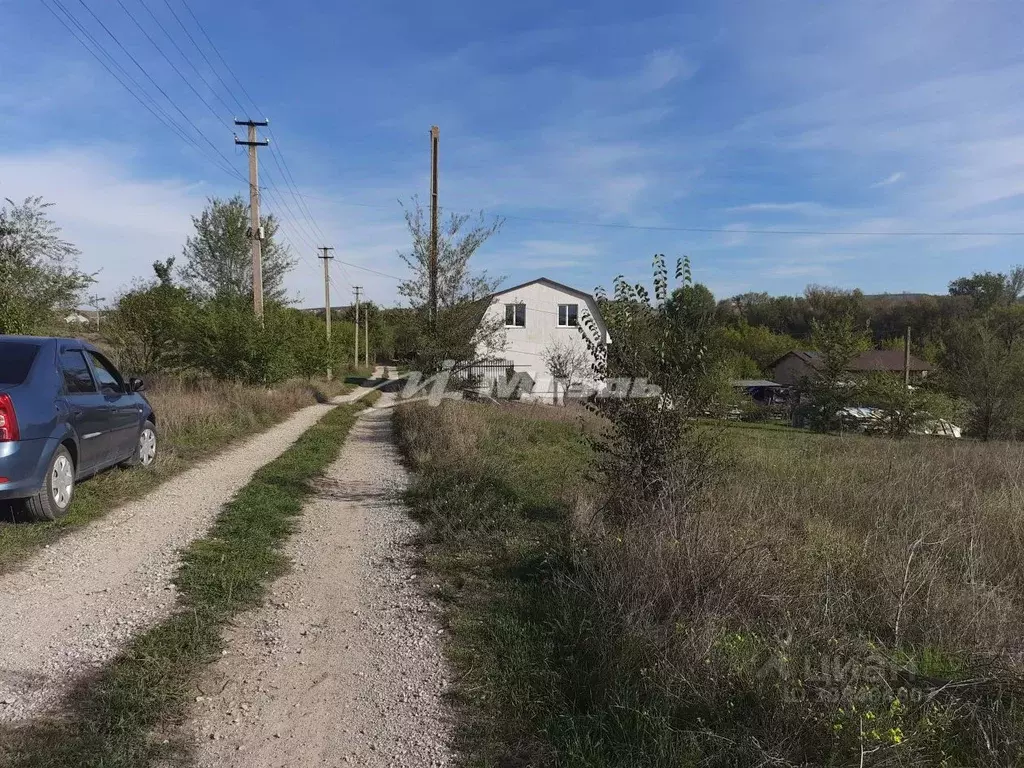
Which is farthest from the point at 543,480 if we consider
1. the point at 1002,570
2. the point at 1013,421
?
the point at 1013,421

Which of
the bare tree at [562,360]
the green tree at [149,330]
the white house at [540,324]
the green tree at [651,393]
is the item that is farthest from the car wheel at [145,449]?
the white house at [540,324]

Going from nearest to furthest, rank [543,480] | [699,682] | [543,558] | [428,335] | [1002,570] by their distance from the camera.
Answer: [699,682], [1002,570], [543,558], [543,480], [428,335]

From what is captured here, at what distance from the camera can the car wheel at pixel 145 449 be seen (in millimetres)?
7879

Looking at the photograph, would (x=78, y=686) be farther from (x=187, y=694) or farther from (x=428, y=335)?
(x=428, y=335)

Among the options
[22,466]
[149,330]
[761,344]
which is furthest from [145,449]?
[761,344]

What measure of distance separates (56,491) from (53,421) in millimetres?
628

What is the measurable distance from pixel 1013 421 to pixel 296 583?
101 feet

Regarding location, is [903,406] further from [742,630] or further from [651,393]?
[742,630]

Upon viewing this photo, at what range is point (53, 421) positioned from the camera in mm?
5465

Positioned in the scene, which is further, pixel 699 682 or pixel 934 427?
pixel 934 427

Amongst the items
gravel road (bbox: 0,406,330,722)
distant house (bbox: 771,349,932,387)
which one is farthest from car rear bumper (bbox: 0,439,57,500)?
distant house (bbox: 771,349,932,387)

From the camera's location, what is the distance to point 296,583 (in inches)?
184

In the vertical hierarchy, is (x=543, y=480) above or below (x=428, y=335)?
below

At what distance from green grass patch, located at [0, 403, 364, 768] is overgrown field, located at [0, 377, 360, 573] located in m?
1.22
